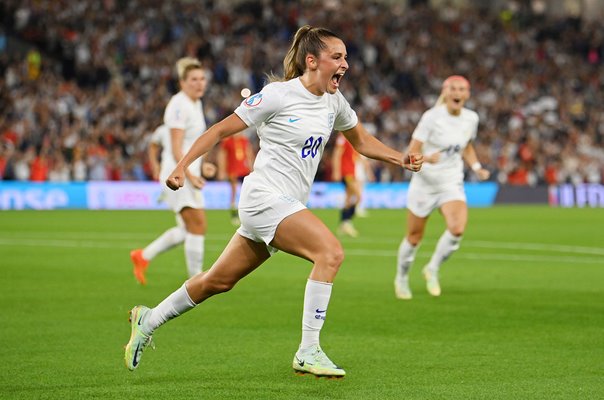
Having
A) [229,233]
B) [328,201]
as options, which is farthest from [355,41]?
[229,233]

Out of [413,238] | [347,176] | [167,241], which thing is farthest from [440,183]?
[347,176]

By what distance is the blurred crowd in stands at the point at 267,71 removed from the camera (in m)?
34.7

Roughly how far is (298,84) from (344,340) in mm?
2693

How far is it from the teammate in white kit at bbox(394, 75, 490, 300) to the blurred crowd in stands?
72.6 ft

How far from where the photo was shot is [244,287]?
14.0 meters

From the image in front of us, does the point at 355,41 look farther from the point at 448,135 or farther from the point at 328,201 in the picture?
the point at 448,135

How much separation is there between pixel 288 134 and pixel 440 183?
5553mm

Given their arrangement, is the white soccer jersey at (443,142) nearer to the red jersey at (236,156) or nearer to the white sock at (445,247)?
the white sock at (445,247)

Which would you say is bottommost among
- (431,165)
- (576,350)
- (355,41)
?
(576,350)

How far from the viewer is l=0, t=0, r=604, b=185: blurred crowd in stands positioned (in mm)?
34688

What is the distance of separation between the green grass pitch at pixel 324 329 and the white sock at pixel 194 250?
0.41 m

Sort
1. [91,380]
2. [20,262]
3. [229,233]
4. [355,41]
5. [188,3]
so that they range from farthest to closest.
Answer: [355,41] → [188,3] → [229,233] → [20,262] → [91,380]

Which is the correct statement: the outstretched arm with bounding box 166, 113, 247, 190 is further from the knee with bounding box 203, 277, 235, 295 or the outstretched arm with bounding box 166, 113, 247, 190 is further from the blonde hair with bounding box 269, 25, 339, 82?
the knee with bounding box 203, 277, 235, 295

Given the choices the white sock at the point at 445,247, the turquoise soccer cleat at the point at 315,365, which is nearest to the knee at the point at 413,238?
the white sock at the point at 445,247
